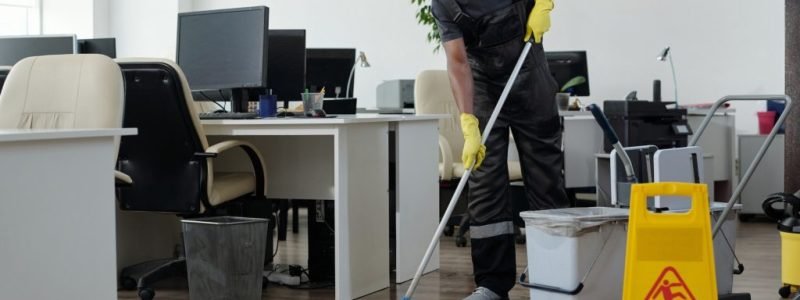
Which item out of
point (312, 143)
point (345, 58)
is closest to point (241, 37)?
point (312, 143)

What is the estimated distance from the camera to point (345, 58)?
17.9 feet

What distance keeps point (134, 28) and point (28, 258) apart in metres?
7.15

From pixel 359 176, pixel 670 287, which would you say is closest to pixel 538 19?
pixel 359 176

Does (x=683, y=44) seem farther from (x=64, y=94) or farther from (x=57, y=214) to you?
(x=57, y=214)

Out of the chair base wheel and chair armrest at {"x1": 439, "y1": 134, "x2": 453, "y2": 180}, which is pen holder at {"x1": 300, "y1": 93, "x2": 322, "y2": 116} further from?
the chair base wheel

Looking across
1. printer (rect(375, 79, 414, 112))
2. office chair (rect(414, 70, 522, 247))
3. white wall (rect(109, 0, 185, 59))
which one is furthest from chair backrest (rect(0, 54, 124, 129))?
white wall (rect(109, 0, 185, 59))

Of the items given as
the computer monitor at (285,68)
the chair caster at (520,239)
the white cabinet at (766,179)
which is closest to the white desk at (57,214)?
the computer monitor at (285,68)

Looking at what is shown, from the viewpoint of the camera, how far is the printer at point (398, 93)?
6977mm

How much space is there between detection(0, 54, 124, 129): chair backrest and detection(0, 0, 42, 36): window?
5.27 meters

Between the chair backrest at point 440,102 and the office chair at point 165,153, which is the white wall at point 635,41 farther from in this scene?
the office chair at point 165,153

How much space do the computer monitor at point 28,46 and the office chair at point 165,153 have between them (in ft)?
5.17

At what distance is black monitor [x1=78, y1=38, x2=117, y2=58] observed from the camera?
17.1 feet

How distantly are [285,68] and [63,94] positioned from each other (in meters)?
1.20

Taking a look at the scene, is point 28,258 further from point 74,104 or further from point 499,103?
point 499,103
